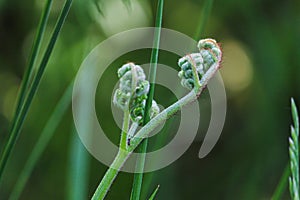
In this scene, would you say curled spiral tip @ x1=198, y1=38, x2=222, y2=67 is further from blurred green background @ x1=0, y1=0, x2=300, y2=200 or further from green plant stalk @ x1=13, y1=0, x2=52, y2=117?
blurred green background @ x1=0, y1=0, x2=300, y2=200

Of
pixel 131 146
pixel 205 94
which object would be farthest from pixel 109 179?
pixel 205 94

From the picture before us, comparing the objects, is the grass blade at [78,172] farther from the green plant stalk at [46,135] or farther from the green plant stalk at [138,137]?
the green plant stalk at [138,137]

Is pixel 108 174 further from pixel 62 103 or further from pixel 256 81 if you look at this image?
pixel 256 81

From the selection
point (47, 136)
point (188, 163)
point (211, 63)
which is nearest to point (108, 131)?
point (188, 163)

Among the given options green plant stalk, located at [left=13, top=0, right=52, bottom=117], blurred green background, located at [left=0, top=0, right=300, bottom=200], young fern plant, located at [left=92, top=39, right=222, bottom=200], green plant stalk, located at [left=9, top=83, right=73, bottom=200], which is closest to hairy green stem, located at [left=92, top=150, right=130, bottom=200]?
young fern plant, located at [left=92, top=39, right=222, bottom=200]

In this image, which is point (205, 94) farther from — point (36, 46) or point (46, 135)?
point (36, 46)

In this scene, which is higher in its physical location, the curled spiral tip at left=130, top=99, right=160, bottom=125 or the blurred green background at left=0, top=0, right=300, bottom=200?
the blurred green background at left=0, top=0, right=300, bottom=200

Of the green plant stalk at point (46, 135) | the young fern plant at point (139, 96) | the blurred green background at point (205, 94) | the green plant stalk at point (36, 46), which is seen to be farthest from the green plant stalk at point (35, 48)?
the blurred green background at point (205, 94)
